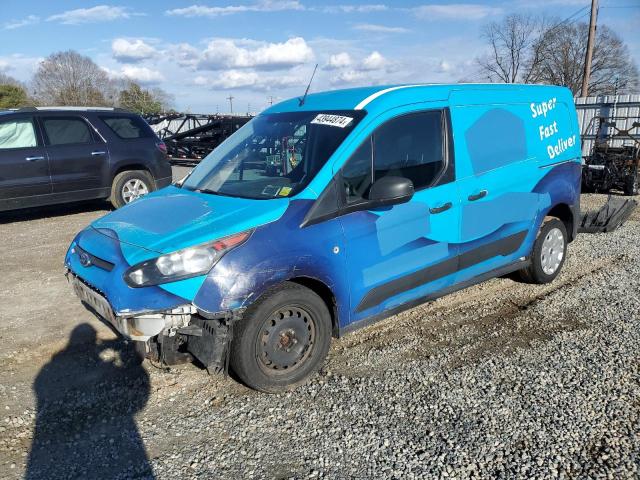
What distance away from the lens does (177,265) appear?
3.11m

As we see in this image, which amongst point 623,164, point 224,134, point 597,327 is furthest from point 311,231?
point 224,134

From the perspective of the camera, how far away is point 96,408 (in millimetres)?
3404

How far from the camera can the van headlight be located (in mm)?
3080

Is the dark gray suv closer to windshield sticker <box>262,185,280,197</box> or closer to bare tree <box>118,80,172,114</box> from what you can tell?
windshield sticker <box>262,185,280,197</box>

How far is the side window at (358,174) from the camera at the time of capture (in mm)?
3596

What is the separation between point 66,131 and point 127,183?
1336 mm

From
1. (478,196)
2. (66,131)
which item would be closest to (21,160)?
(66,131)

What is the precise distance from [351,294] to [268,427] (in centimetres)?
106

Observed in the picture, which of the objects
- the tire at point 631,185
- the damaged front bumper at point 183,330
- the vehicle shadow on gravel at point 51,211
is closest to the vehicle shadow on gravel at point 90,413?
the damaged front bumper at point 183,330

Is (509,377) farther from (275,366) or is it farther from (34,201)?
(34,201)

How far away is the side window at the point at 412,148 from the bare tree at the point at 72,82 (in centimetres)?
4768

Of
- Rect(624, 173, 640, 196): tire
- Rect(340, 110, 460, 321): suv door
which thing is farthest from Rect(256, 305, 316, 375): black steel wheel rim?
Rect(624, 173, 640, 196): tire

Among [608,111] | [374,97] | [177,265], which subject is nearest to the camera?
[177,265]

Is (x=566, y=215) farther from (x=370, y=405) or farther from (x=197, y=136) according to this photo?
(x=197, y=136)
